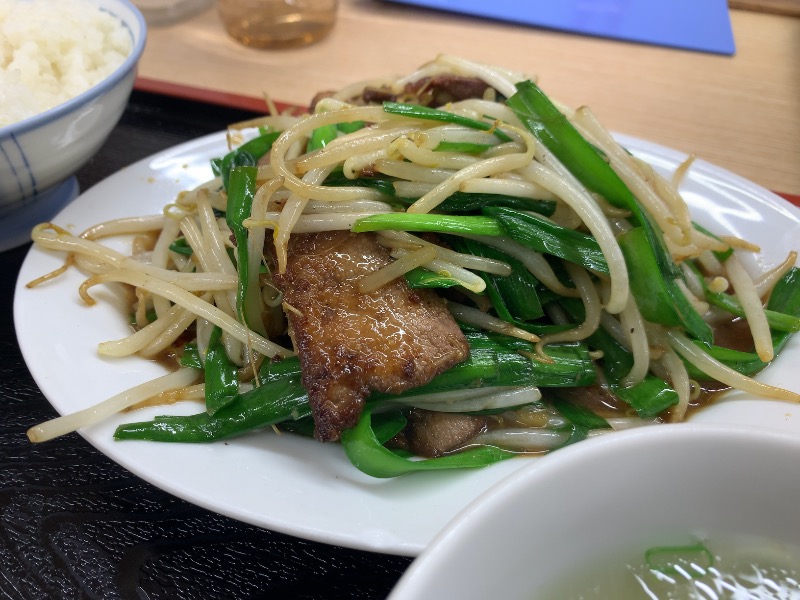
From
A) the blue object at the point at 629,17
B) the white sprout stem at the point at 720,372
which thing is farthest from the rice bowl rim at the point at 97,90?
the blue object at the point at 629,17

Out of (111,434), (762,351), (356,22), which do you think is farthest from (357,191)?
(356,22)

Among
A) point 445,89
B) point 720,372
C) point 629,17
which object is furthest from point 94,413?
point 629,17

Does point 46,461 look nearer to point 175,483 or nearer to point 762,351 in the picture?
point 175,483

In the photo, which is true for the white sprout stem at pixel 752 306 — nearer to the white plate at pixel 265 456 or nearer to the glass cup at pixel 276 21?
the white plate at pixel 265 456

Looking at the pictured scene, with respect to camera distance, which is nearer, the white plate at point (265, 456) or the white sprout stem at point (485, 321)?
the white plate at point (265, 456)

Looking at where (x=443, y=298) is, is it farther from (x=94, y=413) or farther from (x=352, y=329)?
(x=94, y=413)

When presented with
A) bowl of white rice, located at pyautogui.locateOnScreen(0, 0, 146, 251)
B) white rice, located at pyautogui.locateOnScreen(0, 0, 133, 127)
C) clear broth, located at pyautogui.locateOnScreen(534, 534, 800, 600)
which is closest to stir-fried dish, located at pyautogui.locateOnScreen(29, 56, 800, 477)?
bowl of white rice, located at pyautogui.locateOnScreen(0, 0, 146, 251)
